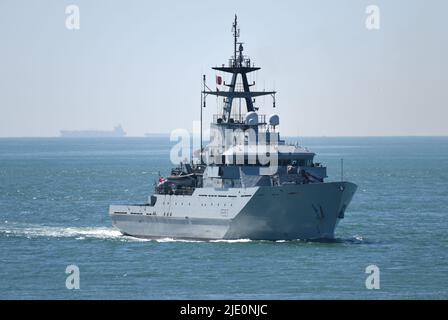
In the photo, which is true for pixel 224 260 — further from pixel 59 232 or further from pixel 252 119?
pixel 59 232

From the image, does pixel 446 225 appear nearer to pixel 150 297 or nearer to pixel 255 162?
pixel 255 162

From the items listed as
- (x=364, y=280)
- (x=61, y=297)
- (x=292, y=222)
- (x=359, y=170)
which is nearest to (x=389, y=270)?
(x=364, y=280)

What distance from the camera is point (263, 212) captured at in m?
51.8

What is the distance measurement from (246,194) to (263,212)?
1227 mm

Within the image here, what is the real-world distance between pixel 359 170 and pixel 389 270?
90.1 metres

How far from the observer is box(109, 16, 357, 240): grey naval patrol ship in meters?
51.8

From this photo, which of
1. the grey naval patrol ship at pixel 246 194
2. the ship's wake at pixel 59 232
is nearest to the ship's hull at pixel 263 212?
the grey naval patrol ship at pixel 246 194

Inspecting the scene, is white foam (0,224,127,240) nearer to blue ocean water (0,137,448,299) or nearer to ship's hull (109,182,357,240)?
blue ocean water (0,137,448,299)

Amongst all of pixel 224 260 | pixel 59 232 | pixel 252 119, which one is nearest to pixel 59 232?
pixel 59 232

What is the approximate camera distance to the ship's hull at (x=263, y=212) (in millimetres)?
51500

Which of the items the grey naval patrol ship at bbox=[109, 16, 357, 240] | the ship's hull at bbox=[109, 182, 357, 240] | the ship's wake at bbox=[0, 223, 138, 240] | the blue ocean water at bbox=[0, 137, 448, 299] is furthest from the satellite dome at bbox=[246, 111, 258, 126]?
the ship's wake at bbox=[0, 223, 138, 240]

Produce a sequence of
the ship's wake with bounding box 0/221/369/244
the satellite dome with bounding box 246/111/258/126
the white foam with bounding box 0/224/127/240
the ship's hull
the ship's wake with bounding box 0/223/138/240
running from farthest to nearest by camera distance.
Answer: the white foam with bounding box 0/224/127/240 < the ship's wake with bounding box 0/223/138/240 < the satellite dome with bounding box 246/111/258/126 < the ship's wake with bounding box 0/221/369/244 < the ship's hull

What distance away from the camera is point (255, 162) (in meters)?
53.1
